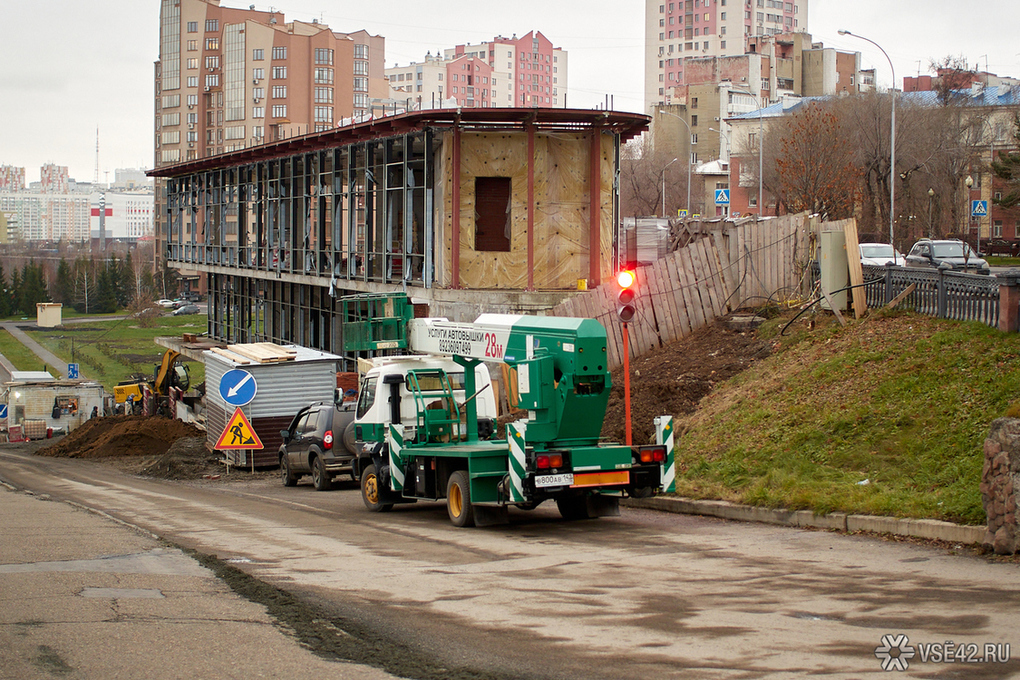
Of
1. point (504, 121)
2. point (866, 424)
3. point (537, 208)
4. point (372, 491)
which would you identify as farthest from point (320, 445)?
point (866, 424)

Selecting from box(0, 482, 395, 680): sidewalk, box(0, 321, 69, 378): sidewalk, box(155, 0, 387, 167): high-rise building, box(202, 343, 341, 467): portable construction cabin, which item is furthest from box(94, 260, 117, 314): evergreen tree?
box(0, 482, 395, 680): sidewalk

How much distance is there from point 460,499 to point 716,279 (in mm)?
10370

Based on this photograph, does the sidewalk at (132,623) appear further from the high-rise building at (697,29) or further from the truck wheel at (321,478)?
the high-rise building at (697,29)

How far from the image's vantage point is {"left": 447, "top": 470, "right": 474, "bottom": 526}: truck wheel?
1397 cm

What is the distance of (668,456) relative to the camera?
44.3 ft

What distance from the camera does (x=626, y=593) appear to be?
9242mm

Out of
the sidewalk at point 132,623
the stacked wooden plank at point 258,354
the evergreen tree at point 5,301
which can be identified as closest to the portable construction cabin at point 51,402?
the stacked wooden plank at point 258,354

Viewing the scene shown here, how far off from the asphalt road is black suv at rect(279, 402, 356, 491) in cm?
717

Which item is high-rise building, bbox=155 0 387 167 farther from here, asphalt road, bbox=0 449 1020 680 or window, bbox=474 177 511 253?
asphalt road, bbox=0 449 1020 680

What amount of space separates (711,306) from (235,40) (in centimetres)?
12828

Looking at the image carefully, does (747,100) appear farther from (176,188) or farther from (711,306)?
(711,306)

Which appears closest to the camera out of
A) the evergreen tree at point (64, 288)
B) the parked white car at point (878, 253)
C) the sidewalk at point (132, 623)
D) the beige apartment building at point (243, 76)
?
the sidewalk at point (132, 623)

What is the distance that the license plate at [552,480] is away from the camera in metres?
12.8

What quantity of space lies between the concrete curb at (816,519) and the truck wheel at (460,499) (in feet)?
9.32
